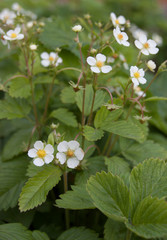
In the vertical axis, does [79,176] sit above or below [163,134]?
above

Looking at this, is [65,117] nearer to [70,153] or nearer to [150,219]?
[70,153]

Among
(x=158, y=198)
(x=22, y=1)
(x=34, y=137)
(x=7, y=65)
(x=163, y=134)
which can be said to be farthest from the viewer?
(x=22, y=1)

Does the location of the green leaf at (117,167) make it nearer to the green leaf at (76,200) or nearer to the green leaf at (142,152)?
the green leaf at (142,152)

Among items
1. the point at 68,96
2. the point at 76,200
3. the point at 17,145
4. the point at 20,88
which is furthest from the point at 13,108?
the point at 76,200

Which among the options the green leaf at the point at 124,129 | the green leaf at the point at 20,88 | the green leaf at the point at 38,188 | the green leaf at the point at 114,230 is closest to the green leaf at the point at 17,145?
the green leaf at the point at 20,88

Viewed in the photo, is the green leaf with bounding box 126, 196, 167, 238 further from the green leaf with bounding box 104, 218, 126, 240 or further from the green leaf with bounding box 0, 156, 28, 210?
the green leaf with bounding box 0, 156, 28, 210

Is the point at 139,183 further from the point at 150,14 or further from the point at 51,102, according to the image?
the point at 150,14

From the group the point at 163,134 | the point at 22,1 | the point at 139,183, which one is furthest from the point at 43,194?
the point at 22,1
